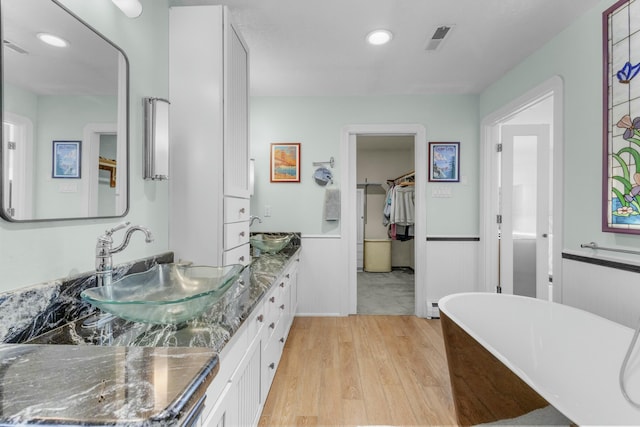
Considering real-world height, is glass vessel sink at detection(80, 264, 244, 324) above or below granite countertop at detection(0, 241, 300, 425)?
above

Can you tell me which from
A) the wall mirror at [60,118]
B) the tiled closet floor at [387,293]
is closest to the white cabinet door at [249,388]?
the wall mirror at [60,118]

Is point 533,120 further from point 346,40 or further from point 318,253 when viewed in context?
point 318,253

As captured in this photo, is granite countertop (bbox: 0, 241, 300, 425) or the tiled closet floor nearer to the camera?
granite countertop (bbox: 0, 241, 300, 425)

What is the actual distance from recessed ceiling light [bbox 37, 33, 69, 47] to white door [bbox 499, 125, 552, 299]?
137 inches

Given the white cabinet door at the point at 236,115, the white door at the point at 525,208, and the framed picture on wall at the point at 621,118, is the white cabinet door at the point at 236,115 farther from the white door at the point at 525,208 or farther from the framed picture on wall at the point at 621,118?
the white door at the point at 525,208

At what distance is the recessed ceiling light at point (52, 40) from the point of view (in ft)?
3.32

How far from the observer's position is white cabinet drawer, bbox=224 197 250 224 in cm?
176

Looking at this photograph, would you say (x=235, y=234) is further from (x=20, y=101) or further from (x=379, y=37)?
(x=379, y=37)

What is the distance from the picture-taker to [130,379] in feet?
1.95

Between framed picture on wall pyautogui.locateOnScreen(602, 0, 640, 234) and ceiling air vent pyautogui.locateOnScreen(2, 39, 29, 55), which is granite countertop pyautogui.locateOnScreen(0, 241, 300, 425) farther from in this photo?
framed picture on wall pyautogui.locateOnScreen(602, 0, 640, 234)

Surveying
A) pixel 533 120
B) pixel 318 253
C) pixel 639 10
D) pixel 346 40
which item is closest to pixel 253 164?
pixel 318 253

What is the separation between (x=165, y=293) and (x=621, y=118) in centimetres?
249

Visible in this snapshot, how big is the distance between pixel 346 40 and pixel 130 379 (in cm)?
236

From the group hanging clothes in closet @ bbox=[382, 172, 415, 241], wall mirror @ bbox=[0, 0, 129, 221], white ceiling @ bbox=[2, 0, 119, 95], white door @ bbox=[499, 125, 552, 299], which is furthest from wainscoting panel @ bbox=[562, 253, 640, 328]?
hanging clothes in closet @ bbox=[382, 172, 415, 241]
